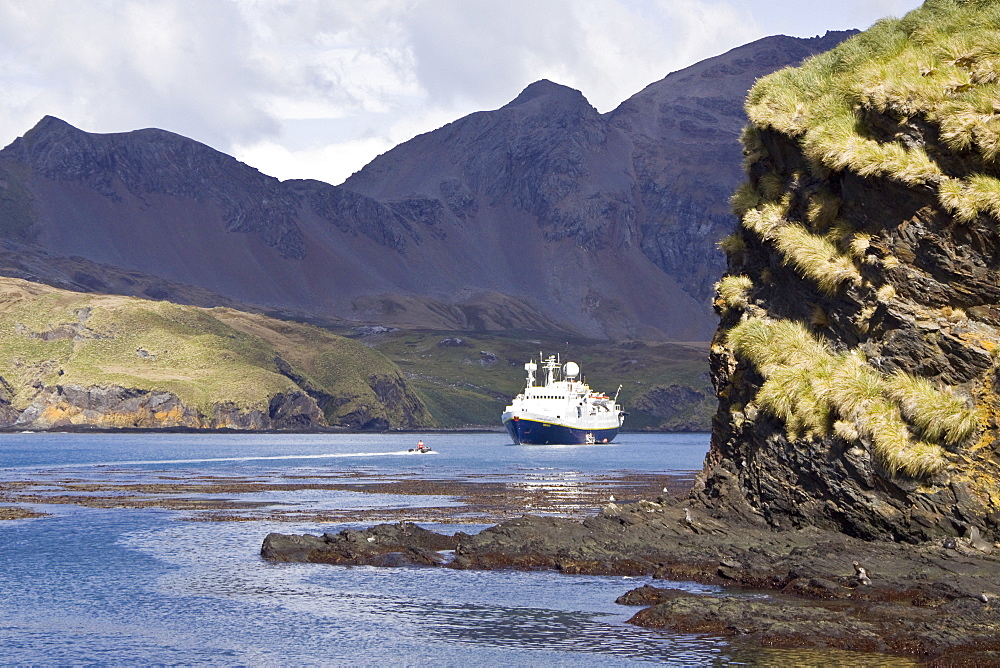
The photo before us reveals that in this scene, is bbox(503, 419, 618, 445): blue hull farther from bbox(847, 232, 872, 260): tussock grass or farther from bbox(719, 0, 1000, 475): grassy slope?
bbox(847, 232, 872, 260): tussock grass

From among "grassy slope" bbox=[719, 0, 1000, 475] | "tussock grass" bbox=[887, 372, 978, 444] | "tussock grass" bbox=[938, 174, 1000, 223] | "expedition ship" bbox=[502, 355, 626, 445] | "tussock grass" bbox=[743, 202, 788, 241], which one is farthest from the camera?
"expedition ship" bbox=[502, 355, 626, 445]

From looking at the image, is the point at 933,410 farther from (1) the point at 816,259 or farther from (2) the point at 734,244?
(2) the point at 734,244

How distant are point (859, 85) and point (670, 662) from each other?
22801mm

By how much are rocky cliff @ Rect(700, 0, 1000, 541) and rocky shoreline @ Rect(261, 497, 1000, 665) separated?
160 centimetres

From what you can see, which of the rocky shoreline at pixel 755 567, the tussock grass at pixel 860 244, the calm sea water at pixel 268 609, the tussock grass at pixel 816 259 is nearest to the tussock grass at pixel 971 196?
the tussock grass at pixel 860 244

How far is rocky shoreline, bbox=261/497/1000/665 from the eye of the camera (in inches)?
1201

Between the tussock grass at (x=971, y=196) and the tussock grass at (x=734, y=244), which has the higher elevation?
the tussock grass at (x=734, y=244)

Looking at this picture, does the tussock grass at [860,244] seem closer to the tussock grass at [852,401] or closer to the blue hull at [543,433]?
the tussock grass at [852,401]

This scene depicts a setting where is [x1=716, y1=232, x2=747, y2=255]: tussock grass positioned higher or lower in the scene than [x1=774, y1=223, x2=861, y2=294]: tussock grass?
higher

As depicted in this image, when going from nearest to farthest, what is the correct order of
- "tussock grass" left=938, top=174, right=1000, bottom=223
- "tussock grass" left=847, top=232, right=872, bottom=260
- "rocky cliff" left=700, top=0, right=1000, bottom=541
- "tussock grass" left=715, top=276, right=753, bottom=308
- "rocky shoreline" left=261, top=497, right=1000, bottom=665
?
"rocky shoreline" left=261, top=497, right=1000, bottom=665, "tussock grass" left=938, top=174, right=1000, bottom=223, "rocky cliff" left=700, top=0, right=1000, bottom=541, "tussock grass" left=847, top=232, right=872, bottom=260, "tussock grass" left=715, top=276, right=753, bottom=308

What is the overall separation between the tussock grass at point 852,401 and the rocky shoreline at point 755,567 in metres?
3.18

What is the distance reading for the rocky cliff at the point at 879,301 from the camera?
37.2 m

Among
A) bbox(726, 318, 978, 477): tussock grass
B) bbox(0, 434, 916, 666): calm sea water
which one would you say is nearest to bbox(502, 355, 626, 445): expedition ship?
bbox(0, 434, 916, 666): calm sea water

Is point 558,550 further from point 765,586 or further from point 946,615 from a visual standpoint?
point 946,615
